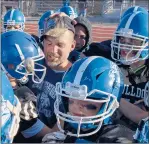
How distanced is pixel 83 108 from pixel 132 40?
1123 millimetres

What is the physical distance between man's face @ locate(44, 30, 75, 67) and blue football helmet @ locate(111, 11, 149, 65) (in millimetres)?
435

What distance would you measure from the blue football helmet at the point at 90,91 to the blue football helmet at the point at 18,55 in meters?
0.46

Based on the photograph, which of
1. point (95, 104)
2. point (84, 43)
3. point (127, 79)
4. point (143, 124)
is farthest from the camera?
point (84, 43)

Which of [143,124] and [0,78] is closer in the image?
[0,78]

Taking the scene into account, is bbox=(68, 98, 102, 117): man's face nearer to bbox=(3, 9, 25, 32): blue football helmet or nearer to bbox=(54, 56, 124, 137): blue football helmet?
bbox=(54, 56, 124, 137): blue football helmet

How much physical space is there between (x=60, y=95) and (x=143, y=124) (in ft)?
1.35

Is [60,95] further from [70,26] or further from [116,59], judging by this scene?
[116,59]

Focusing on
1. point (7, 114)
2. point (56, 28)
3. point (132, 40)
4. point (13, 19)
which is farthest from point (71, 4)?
point (7, 114)

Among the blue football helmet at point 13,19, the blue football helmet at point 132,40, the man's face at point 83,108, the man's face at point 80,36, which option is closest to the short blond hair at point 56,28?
the blue football helmet at point 132,40

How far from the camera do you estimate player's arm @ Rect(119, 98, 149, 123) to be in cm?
204

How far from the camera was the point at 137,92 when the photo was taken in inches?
95.6

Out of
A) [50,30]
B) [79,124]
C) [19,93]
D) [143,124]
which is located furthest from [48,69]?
[143,124]

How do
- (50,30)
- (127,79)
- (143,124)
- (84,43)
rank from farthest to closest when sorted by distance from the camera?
(84,43), (127,79), (50,30), (143,124)

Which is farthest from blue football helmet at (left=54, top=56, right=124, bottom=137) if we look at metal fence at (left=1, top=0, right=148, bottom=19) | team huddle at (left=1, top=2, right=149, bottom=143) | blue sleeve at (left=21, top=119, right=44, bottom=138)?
metal fence at (left=1, top=0, right=148, bottom=19)
